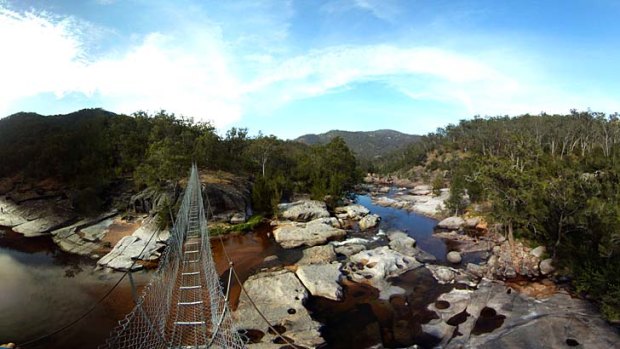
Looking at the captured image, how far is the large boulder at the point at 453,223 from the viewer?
2412cm

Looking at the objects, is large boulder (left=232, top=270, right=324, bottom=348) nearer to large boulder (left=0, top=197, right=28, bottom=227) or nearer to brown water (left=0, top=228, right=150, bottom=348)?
brown water (left=0, top=228, right=150, bottom=348)

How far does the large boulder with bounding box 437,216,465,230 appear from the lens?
2412 centimetres

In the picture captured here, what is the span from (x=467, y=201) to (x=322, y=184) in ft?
40.2

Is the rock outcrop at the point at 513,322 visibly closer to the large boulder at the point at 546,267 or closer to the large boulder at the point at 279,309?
the large boulder at the point at 546,267

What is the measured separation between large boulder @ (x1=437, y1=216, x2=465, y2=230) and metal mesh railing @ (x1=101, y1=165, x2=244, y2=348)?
54.8 ft

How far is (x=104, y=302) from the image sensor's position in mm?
13031

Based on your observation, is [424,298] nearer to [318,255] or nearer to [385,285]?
[385,285]

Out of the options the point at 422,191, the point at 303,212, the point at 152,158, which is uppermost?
the point at 152,158

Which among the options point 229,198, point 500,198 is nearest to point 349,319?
point 500,198

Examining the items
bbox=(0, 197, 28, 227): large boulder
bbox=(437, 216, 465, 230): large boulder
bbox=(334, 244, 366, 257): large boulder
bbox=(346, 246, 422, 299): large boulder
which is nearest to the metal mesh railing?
bbox=(346, 246, 422, 299): large boulder

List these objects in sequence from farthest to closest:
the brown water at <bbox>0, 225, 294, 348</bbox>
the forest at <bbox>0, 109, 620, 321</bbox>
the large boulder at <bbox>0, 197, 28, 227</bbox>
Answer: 1. the large boulder at <bbox>0, 197, 28, 227</bbox>
2. the forest at <bbox>0, 109, 620, 321</bbox>
3. the brown water at <bbox>0, 225, 294, 348</bbox>

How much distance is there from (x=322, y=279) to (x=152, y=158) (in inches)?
625

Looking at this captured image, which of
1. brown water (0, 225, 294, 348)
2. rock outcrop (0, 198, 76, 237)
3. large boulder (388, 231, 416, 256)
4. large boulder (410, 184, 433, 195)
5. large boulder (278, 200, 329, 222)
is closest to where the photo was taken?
brown water (0, 225, 294, 348)

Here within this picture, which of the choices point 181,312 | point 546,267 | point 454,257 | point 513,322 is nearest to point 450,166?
point 454,257
